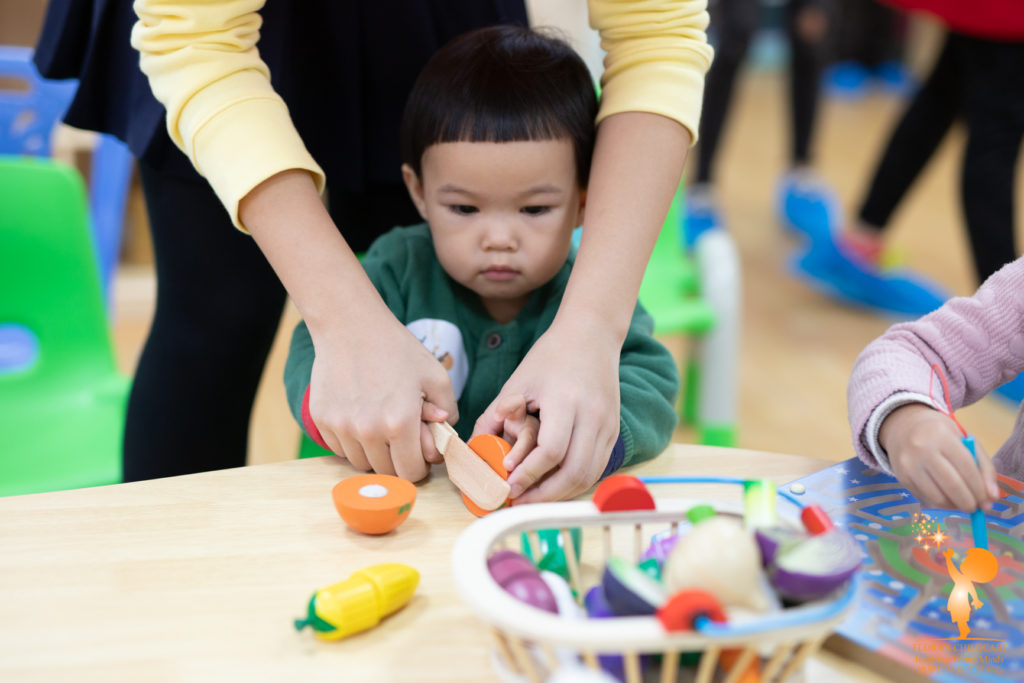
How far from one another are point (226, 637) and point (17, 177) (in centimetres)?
90

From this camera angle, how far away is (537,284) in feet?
2.57

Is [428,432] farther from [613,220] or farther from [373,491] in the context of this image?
[613,220]

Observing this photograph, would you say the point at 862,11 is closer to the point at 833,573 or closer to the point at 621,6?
the point at 621,6

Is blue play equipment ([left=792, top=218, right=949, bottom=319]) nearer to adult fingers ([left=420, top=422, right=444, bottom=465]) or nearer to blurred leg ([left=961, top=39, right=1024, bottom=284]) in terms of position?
blurred leg ([left=961, top=39, right=1024, bottom=284])

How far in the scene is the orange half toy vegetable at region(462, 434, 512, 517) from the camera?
561mm

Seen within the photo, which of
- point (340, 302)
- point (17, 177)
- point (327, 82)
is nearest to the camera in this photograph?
point (340, 302)

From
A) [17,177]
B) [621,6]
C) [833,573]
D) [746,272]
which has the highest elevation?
[621,6]

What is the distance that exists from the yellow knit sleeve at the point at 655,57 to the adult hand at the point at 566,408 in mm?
198

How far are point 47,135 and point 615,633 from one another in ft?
4.31

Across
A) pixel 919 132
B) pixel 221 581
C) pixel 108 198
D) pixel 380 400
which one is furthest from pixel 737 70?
pixel 221 581

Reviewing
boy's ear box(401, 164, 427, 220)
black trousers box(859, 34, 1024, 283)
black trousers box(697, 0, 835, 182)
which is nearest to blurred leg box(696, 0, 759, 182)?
black trousers box(697, 0, 835, 182)

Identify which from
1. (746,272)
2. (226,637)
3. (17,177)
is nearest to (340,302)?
(226,637)

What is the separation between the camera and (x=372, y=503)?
52 centimetres

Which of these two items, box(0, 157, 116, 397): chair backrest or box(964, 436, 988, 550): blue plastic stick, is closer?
box(964, 436, 988, 550): blue plastic stick
